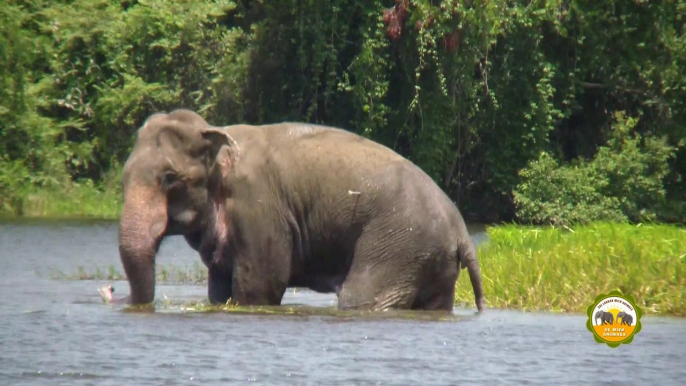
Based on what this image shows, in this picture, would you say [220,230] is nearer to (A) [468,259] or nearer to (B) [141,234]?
(B) [141,234]

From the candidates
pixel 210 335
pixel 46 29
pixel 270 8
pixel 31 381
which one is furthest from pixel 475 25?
pixel 31 381

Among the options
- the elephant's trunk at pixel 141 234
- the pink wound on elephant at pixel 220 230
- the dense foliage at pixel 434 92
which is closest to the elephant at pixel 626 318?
the pink wound on elephant at pixel 220 230

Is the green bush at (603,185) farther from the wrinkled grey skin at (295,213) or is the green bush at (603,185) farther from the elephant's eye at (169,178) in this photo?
the elephant's eye at (169,178)

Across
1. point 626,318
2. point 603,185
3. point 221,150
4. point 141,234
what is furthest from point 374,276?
point 603,185

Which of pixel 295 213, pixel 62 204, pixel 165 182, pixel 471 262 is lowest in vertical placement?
pixel 471 262

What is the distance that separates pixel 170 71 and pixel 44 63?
10.5 ft

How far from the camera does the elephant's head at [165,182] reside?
12297 millimetres

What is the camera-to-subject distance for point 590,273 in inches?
558

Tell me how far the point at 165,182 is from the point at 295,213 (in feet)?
3.84

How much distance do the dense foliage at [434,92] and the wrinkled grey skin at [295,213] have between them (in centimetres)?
1691
